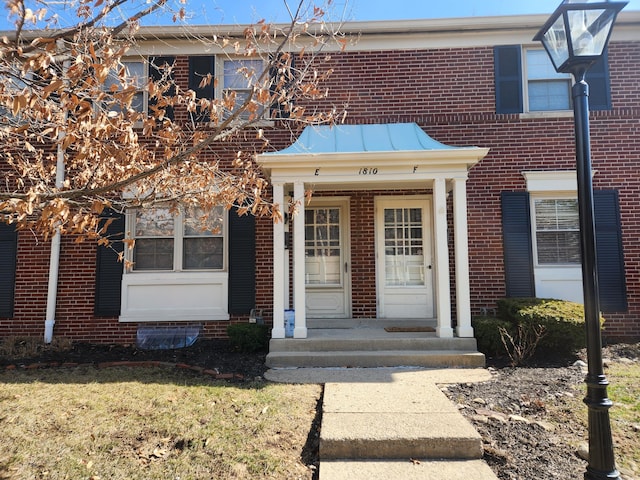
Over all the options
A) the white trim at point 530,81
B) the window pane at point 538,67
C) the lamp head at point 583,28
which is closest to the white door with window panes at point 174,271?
the lamp head at point 583,28

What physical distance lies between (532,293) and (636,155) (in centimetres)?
312

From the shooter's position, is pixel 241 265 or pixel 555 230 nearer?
pixel 241 265

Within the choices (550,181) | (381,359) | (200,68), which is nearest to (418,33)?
(550,181)

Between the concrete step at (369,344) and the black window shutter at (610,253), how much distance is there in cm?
314

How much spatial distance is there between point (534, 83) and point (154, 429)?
823cm

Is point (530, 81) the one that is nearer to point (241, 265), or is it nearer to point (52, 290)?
point (241, 265)

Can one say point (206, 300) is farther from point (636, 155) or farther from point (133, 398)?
point (636, 155)

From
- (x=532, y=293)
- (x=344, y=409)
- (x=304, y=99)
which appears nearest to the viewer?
(x=344, y=409)

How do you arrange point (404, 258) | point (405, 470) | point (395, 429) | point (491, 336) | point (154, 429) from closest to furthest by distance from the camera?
point (405, 470) → point (395, 429) → point (154, 429) → point (491, 336) → point (404, 258)

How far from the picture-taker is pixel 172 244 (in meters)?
7.57

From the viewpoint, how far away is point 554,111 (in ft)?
24.7

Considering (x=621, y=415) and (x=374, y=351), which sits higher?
(x=374, y=351)

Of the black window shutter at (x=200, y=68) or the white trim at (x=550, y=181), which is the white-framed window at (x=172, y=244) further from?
the white trim at (x=550, y=181)

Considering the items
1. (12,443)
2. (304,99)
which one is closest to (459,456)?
(12,443)
